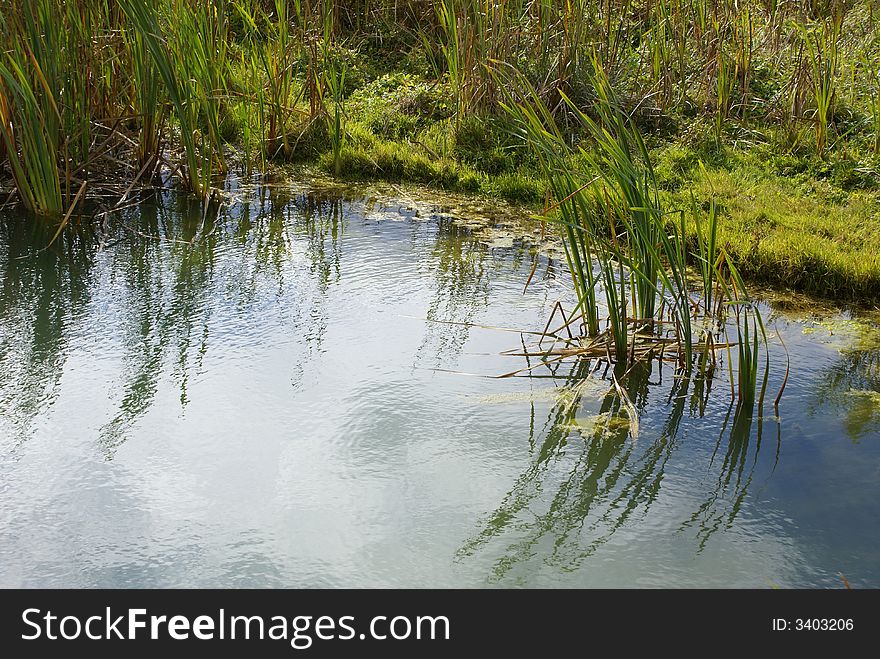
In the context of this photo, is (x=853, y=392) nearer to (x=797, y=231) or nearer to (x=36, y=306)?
(x=797, y=231)

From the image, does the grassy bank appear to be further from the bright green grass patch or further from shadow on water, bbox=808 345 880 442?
shadow on water, bbox=808 345 880 442

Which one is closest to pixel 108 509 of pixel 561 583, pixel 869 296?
pixel 561 583

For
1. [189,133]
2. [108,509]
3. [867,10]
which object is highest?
[867,10]

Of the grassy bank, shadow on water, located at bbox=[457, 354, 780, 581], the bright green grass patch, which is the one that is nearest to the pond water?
shadow on water, located at bbox=[457, 354, 780, 581]

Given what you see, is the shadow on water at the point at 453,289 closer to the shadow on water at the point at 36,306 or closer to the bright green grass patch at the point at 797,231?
the bright green grass patch at the point at 797,231

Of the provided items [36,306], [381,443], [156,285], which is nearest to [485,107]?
[156,285]

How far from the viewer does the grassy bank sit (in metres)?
3.74

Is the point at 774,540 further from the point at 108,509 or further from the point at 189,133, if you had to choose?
the point at 189,133

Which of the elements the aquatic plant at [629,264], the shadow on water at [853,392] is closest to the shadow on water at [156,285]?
the aquatic plant at [629,264]

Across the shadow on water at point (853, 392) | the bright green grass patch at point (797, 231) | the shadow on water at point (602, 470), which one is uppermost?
the bright green grass patch at point (797, 231)

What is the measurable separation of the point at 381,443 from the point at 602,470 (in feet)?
1.95

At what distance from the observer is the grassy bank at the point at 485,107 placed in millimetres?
3736

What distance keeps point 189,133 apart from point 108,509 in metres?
2.29

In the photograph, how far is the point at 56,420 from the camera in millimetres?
2457
